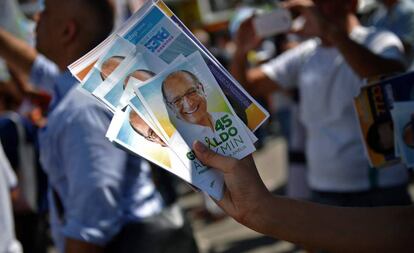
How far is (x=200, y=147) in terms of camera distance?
A: 1.31 m

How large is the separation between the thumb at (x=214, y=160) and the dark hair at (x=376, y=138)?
2.74 feet

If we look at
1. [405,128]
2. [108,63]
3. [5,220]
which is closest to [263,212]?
[108,63]

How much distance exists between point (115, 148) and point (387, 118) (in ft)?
2.81

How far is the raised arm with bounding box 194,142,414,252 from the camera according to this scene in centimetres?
129

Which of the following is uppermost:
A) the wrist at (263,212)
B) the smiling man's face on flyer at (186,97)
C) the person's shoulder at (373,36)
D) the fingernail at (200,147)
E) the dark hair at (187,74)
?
the dark hair at (187,74)

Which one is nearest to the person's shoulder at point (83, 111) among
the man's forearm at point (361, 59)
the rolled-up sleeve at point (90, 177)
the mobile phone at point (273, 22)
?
the rolled-up sleeve at point (90, 177)

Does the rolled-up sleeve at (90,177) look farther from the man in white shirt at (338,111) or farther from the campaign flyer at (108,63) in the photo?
the man in white shirt at (338,111)

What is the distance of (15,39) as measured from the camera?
2889 mm

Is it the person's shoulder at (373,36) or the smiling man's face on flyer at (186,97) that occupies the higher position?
the smiling man's face on flyer at (186,97)

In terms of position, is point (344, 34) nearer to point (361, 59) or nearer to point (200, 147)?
point (361, 59)

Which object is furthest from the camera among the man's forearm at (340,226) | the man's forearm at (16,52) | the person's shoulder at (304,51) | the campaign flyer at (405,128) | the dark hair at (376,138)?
the person's shoulder at (304,51)

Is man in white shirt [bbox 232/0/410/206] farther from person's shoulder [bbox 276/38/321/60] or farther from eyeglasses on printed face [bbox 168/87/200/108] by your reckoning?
eyeglasses on printed face [bbox 168/87/200/108]

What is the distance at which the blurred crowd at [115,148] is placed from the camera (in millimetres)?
2070

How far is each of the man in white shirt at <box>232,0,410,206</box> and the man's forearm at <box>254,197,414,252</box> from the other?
1.20m
